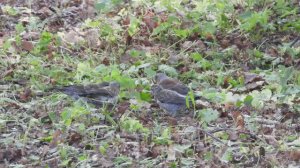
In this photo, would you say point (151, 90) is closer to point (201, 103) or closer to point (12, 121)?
point (201, 103)

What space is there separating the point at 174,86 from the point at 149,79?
0.25m

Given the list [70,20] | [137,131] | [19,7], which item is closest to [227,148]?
[137,131]

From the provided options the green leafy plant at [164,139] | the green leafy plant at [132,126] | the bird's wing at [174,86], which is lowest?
the green leafy plant at [164,139]

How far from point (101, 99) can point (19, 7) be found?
8.20 ft

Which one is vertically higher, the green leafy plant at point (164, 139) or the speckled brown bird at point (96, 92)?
the speckled brown bird at point (96, 92)

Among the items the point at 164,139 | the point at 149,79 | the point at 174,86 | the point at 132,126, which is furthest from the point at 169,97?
the point at 164,139

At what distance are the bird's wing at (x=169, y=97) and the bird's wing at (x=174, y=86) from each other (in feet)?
0.26

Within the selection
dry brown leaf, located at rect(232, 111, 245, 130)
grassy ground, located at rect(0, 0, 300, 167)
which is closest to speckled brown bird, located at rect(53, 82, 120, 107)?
grassy ground, located at rect(0, 0, 300, 167)

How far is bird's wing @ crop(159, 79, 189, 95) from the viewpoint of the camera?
4793mm

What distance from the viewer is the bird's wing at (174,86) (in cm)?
479

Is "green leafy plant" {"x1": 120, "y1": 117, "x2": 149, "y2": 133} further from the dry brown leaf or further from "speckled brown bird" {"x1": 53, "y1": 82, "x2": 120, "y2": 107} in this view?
the dry brown leaf

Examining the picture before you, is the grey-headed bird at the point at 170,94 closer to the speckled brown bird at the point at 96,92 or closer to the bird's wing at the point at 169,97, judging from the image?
the bird's wing at the point at 169,97

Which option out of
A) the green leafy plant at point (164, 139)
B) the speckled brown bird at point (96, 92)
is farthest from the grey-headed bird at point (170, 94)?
the green leafy plant at point (164, 139)

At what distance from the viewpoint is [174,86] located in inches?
190
